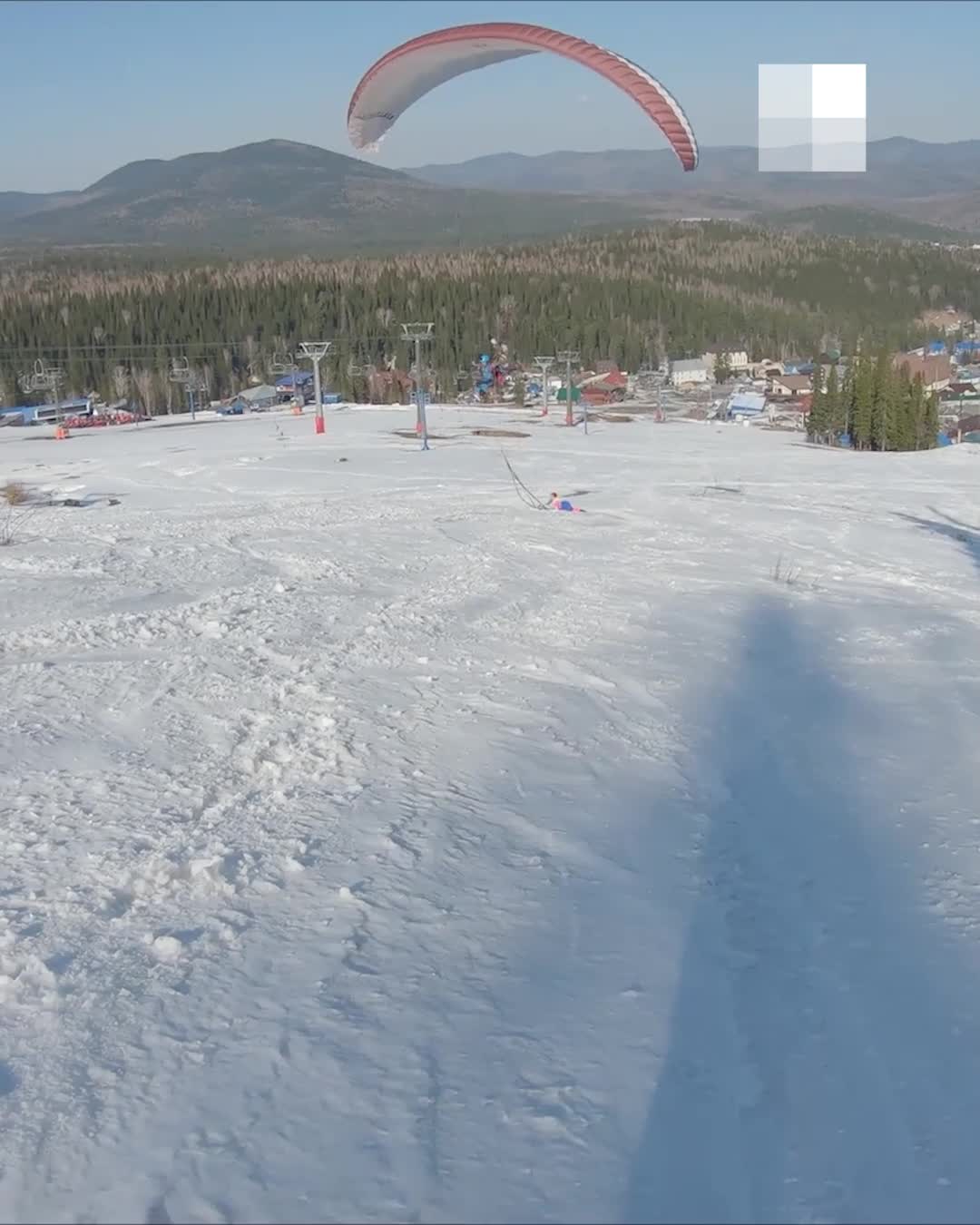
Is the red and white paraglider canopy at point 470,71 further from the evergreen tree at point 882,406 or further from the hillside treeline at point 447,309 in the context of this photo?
the hillside treeline at point 447,309

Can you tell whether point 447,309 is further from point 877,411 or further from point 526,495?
point 526,495

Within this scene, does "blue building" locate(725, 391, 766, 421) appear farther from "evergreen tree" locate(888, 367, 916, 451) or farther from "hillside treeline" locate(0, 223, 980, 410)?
"hillside treeline" locate(0, 223, 980, 410)

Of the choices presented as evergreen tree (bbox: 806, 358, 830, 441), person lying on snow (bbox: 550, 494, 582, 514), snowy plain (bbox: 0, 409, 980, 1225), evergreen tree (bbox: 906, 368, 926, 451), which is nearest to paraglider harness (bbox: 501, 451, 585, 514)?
person lying on snow (bbox: 550, 494, 582, 514)

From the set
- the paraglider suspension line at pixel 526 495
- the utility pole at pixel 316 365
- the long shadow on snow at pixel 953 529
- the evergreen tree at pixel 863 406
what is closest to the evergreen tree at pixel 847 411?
the evergreen tree at pixel 863 406

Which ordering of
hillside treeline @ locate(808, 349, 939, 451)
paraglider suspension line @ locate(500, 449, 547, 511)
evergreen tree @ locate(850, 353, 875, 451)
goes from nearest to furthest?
paraglider suspension line @ locate(500, 449, 547, 511) → hillside treeline @ locate(808, 349, 939, 451) → evergreen tree @ locate(850, 353, 875, 451)

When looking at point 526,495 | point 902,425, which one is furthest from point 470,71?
point 902,425

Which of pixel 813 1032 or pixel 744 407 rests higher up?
pixel 813 1032
